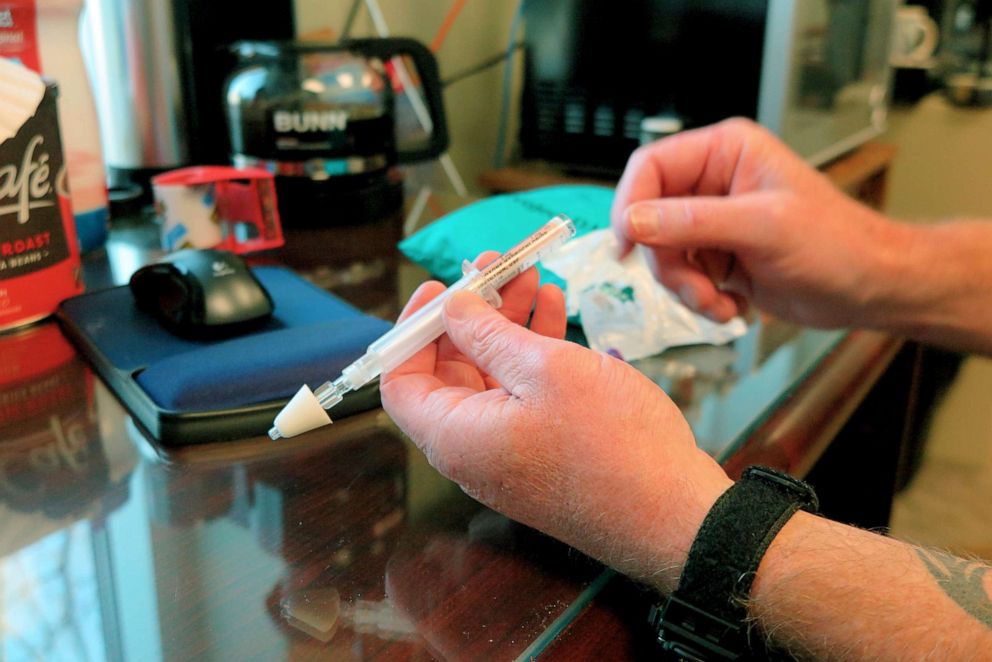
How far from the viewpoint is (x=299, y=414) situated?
457mm

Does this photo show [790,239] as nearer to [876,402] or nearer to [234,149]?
[876,402]

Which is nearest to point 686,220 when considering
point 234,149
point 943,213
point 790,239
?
point 790,239

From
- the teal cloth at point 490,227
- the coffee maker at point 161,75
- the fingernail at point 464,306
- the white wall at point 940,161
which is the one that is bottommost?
the white wall at point 940,161

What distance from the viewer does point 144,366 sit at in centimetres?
56

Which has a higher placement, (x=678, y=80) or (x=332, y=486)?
(x=678, y=80)

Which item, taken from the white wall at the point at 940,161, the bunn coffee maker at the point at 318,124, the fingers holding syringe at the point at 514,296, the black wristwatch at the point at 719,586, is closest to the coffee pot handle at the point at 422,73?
the bunn coffee maker at the point at 318,124

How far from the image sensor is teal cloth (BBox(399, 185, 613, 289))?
0.73 meters

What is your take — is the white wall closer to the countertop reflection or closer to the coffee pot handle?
the coffee pot handle

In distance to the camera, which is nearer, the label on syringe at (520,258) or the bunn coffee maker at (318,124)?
the label on syringe at (520,258)

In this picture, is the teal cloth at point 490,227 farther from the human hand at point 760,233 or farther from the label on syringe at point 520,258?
the label on syringe at point 520,258

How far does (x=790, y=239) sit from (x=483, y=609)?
16.0 inches

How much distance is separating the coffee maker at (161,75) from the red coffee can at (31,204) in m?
0.34

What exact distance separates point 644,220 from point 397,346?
221mm

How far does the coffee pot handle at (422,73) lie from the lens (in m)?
0.97
